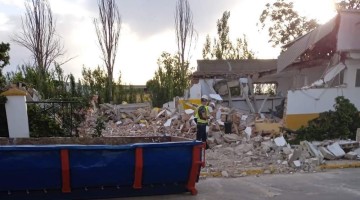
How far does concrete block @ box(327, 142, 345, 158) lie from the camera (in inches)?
455

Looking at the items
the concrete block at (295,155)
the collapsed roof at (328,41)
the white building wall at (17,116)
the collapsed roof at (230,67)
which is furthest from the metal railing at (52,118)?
the collapsed roof at (230,67)

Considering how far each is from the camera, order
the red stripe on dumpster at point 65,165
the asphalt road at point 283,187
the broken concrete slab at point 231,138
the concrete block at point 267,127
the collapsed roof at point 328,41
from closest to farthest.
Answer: the red stripe on dumpster at point 65,165
the asphalt road at point 283,187
the broken concrete slab at point 231,138
the collapsed roof at point 328,41
the concrete block at point 267,127

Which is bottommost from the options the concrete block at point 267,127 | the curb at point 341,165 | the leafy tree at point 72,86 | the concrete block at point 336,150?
the curb at point 341,165

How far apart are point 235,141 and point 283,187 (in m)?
6.05

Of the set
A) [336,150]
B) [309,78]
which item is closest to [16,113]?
[336,150]

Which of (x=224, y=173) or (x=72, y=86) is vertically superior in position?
(x=72, y=86)

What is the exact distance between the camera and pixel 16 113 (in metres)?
10.3

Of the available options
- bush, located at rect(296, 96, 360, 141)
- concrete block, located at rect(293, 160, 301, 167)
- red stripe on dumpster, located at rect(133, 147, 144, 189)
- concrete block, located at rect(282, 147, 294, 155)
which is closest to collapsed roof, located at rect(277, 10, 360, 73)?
bush, located at rect(296, 96, 360, 141)

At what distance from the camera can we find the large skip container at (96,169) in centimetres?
623

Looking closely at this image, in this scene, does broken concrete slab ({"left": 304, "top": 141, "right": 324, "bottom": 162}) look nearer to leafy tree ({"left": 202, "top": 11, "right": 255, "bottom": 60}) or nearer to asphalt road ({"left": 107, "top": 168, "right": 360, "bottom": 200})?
asphalt road ({"left": 107, "top": 168, "right": 360, "bottom": 200})

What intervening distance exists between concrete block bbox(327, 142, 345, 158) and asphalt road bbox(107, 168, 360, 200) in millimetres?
1776

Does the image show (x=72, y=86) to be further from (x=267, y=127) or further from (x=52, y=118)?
(x=267, y=127)

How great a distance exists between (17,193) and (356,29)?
13.6 meters

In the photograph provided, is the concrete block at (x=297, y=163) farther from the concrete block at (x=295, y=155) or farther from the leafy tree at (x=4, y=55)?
the leafy tree at (x=4, y=55)
